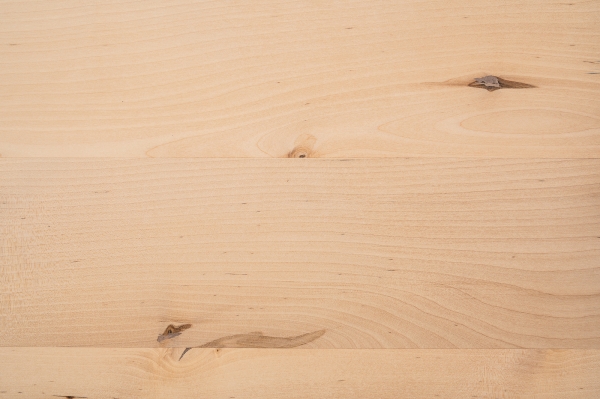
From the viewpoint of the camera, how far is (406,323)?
53cm

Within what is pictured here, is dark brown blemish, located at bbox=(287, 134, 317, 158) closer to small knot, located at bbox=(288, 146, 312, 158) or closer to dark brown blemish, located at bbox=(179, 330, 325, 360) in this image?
small knot, located at bbox=(288, 146, 312, 158)

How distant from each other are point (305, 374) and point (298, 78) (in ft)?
1.04

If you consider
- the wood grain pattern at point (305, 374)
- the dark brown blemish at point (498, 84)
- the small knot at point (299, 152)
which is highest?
the dark brown blemish at point (498, 84)

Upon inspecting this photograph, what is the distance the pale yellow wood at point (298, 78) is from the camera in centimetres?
55

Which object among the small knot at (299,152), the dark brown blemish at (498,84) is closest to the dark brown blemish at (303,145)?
the small knot at (299,152)

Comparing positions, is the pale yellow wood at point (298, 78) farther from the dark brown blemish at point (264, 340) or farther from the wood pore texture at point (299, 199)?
the dark brown blemish at point (264, 340)

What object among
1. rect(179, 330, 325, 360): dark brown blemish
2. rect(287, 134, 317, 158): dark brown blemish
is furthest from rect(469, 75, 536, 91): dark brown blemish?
rect(179, 330, 325, 360): dark brown blemish

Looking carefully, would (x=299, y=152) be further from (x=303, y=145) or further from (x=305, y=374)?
(x=305, y=374)

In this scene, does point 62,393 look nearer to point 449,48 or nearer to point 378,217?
point 378,217

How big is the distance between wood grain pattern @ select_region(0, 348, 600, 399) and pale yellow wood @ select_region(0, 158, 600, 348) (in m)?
0.01

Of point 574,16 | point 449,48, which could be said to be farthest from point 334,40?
point 574,16

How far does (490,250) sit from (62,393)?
1.55ft

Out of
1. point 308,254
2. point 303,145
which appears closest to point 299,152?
point 303,145

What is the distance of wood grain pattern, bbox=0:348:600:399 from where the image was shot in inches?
20.8
